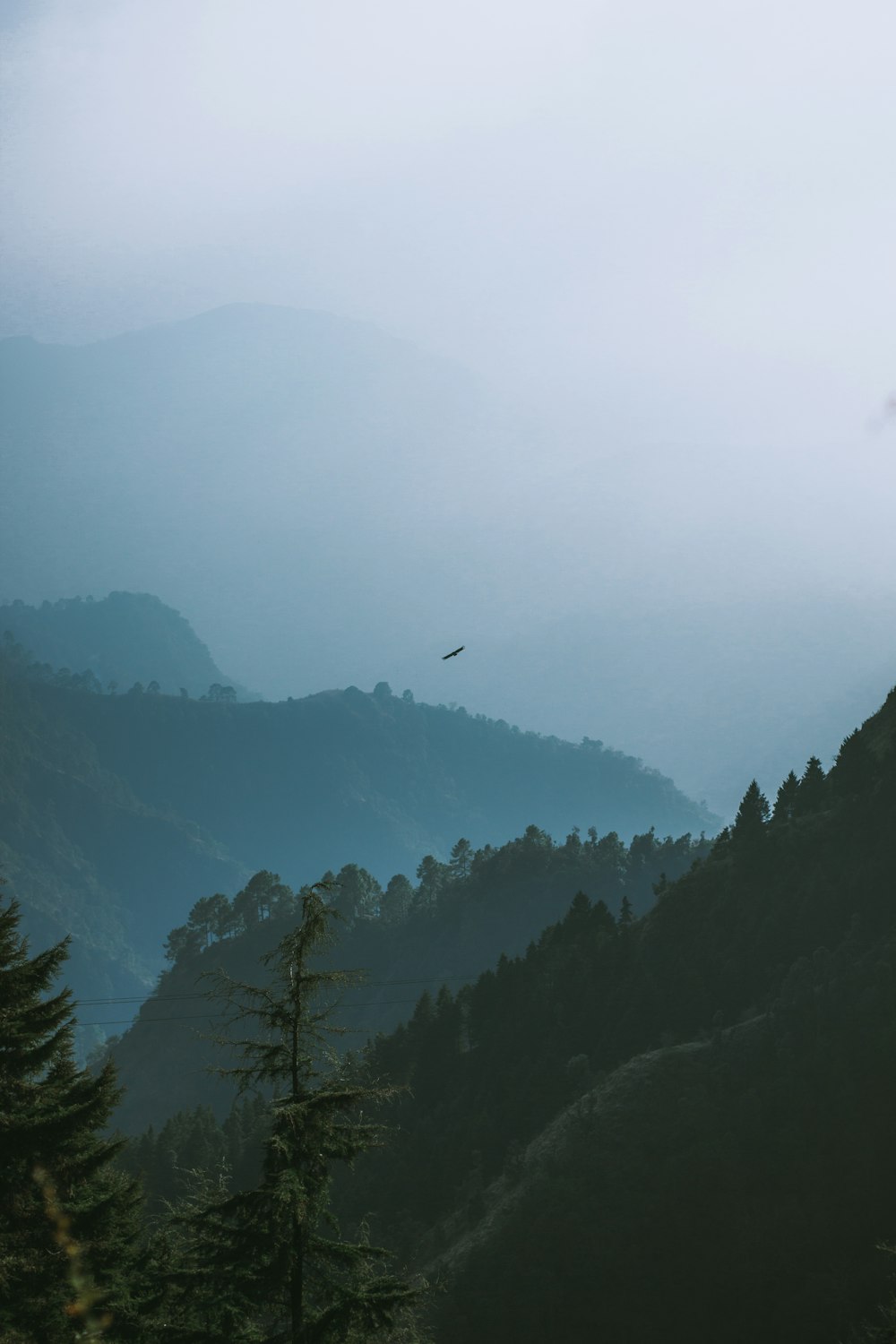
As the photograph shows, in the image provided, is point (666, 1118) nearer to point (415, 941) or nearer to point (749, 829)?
point (749, 829)

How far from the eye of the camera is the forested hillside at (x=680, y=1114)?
5341cm

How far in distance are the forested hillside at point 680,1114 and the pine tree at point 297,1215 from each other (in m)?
17.6

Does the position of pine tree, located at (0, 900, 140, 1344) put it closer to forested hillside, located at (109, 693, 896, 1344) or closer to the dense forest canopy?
the dense forest canopy

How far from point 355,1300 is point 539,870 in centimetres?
16215

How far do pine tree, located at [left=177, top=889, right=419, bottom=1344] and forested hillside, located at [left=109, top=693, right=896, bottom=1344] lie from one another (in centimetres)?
1760

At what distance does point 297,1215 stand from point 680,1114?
49.2 meters

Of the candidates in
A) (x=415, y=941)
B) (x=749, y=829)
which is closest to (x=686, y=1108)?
(x=749, y=829)

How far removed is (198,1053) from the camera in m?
167

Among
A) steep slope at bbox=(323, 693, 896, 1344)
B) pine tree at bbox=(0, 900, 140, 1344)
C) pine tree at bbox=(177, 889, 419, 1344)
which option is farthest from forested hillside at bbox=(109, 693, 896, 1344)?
pine tree at bbox=(0, 900, 140, 1344)

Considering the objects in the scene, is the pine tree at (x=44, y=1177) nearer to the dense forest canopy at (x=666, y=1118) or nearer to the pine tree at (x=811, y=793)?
the dense forest canopy at (x=666, y=1118)

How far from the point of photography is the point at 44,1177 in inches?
965

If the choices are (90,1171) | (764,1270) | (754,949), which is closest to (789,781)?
(754,949)

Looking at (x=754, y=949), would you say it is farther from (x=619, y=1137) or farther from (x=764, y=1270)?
(x=764, y=1270)

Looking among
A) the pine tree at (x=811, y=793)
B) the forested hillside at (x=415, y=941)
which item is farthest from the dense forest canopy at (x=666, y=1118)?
the forested hillside at (x=415, y=941)
